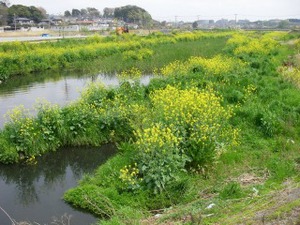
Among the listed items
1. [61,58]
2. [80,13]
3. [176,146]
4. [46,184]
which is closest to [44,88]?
[61,58]

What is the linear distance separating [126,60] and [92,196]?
955 inches

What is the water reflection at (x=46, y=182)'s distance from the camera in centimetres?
802

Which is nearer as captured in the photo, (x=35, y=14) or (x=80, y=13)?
(x=35, y=14)

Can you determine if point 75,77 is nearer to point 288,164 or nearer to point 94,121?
point 94,121

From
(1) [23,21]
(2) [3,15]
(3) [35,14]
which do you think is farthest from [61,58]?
(3) [35,14]

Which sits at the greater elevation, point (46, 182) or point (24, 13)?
point (24, 13)

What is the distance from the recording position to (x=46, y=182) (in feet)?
31.8

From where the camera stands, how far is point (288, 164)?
9.20 meters

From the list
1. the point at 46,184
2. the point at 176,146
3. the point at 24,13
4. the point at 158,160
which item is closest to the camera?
the point at 158,160

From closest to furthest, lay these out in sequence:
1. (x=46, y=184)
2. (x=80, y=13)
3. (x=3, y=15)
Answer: (x=46, y=184) < (x=3, y=15) < (x=80, y=13)

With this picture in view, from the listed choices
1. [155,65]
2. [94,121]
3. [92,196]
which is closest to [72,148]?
[94,121]

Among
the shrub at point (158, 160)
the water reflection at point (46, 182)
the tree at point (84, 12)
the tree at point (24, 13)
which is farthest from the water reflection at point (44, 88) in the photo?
the tree at point (84, 12)

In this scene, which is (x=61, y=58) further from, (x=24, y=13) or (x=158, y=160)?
(x=24, y=13)

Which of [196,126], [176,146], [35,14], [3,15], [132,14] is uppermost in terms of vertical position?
[132,14]
